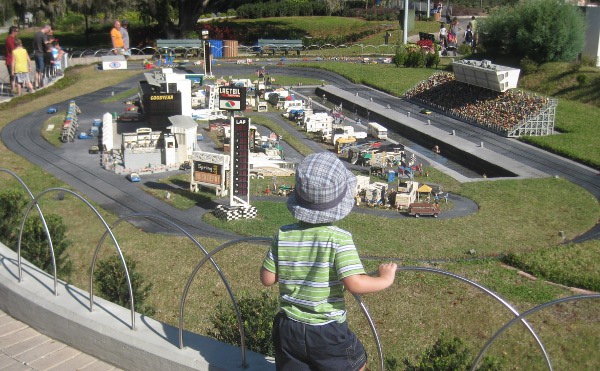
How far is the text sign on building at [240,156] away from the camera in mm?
17625

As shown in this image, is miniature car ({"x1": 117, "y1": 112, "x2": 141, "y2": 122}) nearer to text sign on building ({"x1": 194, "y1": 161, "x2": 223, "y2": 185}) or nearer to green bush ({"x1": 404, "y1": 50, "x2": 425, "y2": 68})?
text sign on building ({"x1": 194, "y1": 161, "x2": 223, "y2": 185})

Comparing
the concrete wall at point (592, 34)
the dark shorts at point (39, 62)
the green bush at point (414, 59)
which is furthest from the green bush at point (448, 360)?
the green bush at point (414, 59)

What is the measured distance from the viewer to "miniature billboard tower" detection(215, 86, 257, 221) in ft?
56.5

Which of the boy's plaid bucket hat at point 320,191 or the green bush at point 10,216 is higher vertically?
the boy's plaid bucket hat at point 320,191

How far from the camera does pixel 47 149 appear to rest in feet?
78.4

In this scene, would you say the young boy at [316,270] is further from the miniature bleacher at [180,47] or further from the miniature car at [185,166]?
the miniature bleacher at [180,47]

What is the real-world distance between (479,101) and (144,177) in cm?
1520

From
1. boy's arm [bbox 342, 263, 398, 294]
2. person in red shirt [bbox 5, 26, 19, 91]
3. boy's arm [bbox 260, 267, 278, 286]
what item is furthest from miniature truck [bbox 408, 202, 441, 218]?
person in red shirt [bbox 5, 26, 19, 91]

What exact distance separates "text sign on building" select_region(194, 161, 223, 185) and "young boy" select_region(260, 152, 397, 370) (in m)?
14.2

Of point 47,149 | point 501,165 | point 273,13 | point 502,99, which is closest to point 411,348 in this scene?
point 501,165

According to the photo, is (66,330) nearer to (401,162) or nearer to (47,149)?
(401,162)

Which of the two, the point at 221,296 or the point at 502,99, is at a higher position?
the point at 502,99

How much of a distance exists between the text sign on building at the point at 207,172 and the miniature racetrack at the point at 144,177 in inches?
31.9

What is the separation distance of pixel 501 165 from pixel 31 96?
2022cm
